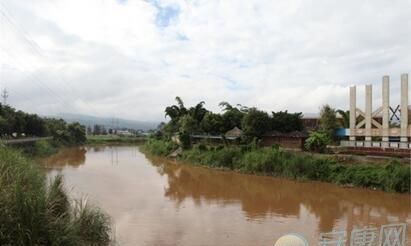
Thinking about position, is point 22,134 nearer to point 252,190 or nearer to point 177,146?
point 177,146

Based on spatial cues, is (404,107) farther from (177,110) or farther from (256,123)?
(177,110)

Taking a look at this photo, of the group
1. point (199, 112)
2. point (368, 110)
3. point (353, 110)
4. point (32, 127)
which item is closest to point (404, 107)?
point (368, 110)

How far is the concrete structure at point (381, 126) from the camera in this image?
66.7ft

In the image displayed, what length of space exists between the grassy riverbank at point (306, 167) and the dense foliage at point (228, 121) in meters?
2.30

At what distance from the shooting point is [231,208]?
47.2 ft

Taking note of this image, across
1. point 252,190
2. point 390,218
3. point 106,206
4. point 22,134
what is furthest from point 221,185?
point 22,134

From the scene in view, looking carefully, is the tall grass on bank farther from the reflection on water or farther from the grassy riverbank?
the reflection on water

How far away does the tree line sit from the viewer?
3147cm

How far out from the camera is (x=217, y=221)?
12.2 metres

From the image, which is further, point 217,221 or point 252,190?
point 252,190

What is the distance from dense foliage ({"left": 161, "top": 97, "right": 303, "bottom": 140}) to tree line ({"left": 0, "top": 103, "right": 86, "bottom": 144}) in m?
13.3

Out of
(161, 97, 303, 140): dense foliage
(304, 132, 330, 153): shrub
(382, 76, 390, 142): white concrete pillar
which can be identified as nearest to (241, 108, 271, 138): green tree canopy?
(161, 97, 303, 140): dense foliage

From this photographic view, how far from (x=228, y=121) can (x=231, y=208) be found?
1784cm

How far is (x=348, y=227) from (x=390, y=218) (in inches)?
86.1
